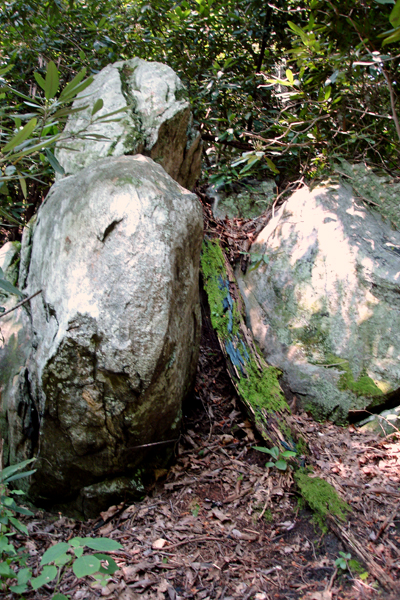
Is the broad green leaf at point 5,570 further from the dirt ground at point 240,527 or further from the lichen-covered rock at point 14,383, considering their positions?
the lichen-covered rock at point 14,383

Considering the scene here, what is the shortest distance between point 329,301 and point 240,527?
215cm

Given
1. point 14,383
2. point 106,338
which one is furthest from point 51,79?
point 14,383

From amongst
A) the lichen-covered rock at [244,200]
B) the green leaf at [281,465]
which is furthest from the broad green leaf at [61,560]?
the lichen-covered rock at [244,200]

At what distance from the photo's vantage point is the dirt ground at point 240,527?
6.40 feet

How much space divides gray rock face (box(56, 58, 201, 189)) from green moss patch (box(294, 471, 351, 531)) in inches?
113

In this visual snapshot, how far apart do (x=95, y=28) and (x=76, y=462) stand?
181 inches

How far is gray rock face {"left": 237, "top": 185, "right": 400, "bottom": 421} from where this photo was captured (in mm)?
3422

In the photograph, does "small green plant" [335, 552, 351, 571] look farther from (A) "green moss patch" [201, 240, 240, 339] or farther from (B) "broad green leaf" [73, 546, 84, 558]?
(A) "green moss patch" [201, 240, 240, 339]

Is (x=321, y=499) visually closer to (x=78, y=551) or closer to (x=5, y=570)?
(x=78, y=551)

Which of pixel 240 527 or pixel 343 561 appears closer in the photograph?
pixel 343 561

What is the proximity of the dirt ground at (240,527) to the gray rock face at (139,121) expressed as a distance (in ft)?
7.84

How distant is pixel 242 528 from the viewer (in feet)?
7.67

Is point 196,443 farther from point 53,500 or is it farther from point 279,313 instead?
point 279,313

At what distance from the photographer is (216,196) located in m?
4.99
